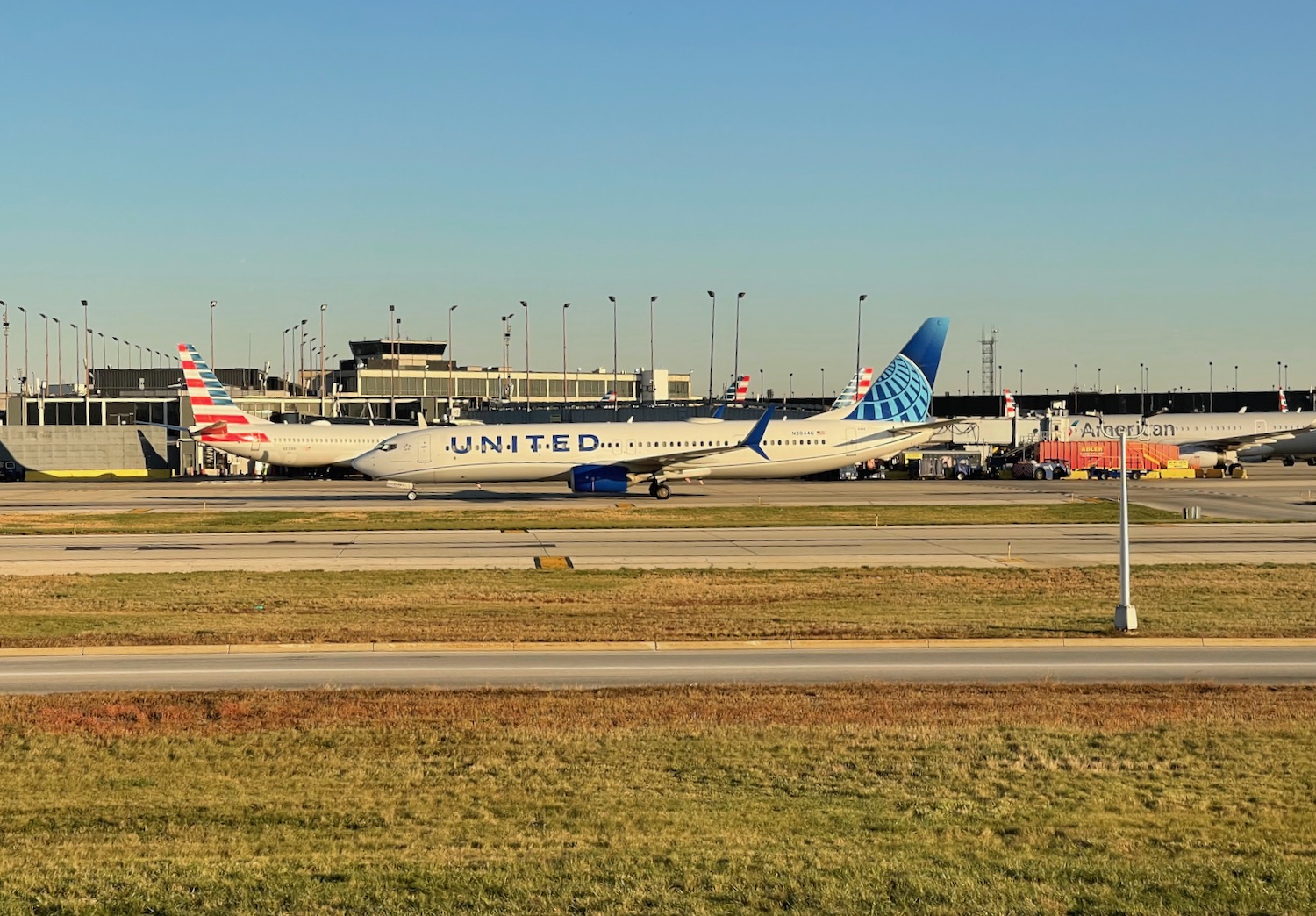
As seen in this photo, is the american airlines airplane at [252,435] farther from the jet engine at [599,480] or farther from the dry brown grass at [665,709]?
the dry brown grass at [665,709]

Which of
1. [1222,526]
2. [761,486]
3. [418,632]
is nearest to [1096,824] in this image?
[418,632]

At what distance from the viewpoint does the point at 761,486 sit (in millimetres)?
78938

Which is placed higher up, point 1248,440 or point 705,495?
point 1248,440

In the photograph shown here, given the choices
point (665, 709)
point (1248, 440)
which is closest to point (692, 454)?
point (1248, 440)

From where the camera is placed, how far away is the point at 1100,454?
293 ft

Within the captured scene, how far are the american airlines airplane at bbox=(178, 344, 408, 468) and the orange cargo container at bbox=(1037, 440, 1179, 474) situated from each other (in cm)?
4622

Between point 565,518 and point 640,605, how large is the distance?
25.7 m

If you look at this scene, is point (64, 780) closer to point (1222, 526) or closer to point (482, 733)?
point (482, 733)

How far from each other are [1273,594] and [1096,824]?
19.6 m

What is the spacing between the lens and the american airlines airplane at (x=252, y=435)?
84.1 m

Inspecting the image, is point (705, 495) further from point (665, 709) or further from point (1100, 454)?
point (665, 709)

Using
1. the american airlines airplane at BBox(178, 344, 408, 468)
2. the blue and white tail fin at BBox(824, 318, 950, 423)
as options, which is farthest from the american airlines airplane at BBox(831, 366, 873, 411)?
the american airlines airplane at BBox(178, 344, 408, 468)

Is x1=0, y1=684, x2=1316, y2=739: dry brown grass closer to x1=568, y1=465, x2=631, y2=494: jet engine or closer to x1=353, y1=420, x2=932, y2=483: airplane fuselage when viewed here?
x1=568, y1=465, x2=631, y2=494: jet engine

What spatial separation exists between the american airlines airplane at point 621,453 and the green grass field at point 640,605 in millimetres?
31235
